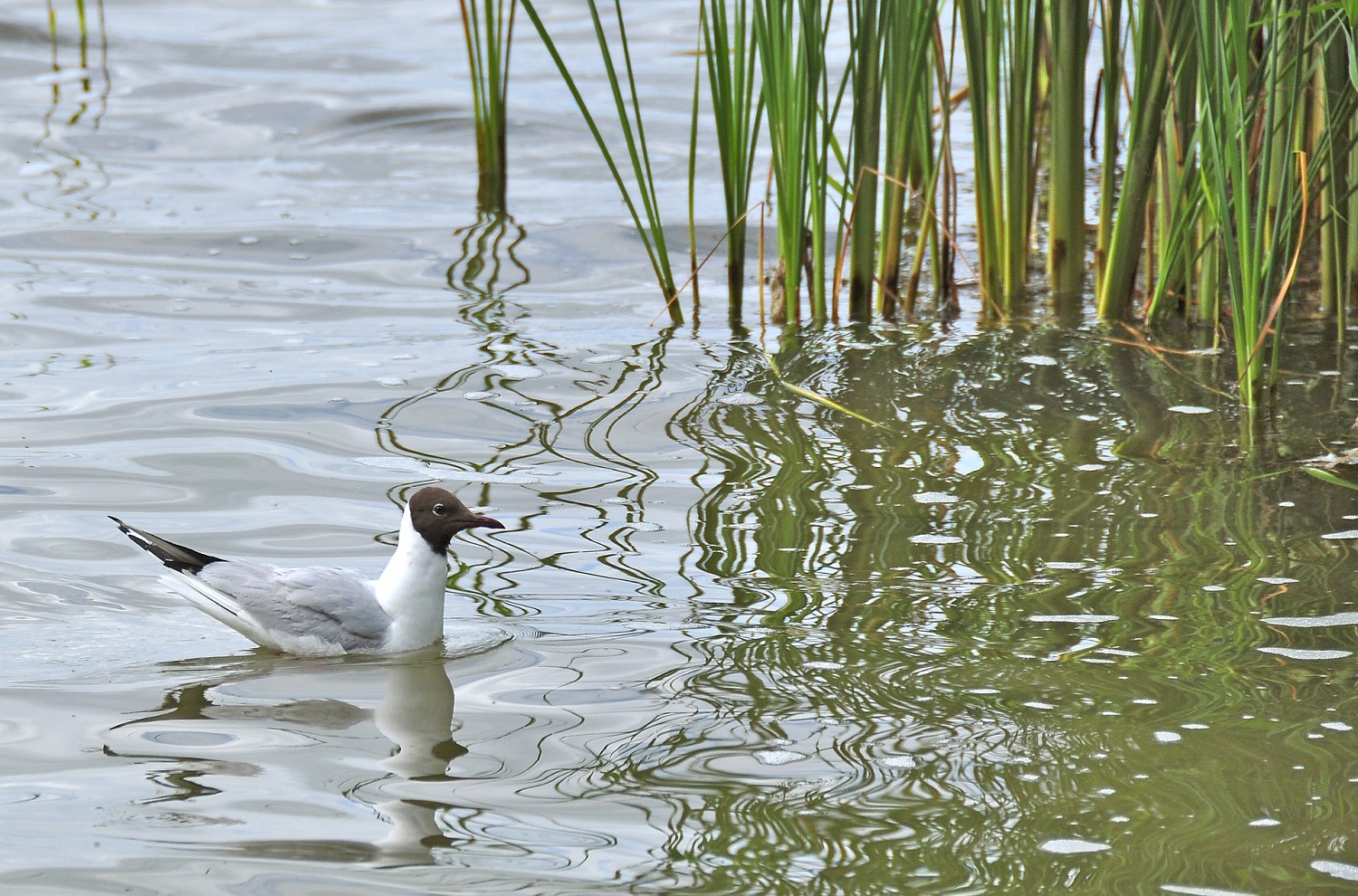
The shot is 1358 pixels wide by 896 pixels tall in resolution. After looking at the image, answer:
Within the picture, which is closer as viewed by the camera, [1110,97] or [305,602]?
[305,602]

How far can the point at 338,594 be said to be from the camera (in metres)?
3.72

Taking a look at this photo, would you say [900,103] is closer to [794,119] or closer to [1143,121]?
[794,119]

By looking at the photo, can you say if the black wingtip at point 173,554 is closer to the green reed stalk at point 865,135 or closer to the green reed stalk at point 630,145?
the green reed stalk at point 630,145

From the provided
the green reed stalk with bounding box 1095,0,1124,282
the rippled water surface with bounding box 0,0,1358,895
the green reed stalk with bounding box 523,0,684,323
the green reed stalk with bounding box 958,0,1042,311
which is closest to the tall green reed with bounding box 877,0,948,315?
the green reed stalk with bounding box 958,0,1042,311

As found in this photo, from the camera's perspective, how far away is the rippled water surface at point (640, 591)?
9.47ft

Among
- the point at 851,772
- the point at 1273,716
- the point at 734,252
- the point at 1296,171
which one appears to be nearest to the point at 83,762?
the point at 851,772

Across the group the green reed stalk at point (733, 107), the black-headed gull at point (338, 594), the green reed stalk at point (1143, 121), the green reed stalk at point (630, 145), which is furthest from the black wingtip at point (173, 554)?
the green reed stalk at point (1143, 121)

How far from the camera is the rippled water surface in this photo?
289 centimetres

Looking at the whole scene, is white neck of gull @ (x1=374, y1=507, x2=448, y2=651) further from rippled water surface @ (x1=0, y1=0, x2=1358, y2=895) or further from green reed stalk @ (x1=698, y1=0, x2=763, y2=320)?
green reed stalk @ (x1=698, y1=0, x2=763, y2=320)

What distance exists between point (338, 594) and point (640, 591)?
2.43ft

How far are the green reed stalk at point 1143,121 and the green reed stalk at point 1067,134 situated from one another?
160 mm

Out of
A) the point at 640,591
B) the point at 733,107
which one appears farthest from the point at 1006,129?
the point at 640,591

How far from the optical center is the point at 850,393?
5418mm

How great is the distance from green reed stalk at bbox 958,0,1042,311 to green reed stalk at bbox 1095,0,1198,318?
10.5 inches
